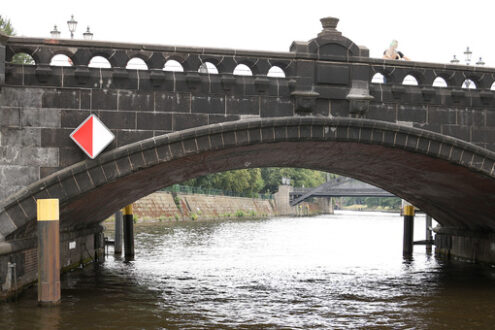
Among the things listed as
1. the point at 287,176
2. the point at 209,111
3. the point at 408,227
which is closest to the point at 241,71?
the point at 209,111

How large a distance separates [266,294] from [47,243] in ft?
17.8

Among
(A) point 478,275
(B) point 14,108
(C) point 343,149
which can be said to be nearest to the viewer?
(B) point 14,108

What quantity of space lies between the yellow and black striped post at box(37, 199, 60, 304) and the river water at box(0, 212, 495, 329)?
0.62 metres

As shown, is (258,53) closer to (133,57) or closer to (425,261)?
(133,57)

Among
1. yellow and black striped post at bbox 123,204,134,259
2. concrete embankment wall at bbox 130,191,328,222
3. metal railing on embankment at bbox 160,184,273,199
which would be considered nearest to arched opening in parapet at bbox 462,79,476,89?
yellow and black striped post at bbox 123,204,134,259

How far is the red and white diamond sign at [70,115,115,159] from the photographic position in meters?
12.7

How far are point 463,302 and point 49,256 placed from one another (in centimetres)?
848

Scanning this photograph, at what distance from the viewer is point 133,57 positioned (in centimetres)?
1320

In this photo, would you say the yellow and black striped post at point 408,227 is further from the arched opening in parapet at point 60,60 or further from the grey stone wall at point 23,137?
the grey stone wall at point 23,137

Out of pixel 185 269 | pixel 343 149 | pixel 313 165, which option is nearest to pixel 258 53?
pixel 343 149

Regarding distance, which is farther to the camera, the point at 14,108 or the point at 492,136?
the point at 492,136

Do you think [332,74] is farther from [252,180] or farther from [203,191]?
[252,180]

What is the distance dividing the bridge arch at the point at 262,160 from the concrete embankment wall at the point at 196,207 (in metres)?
27.0

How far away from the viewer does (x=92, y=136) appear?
42.1ft
